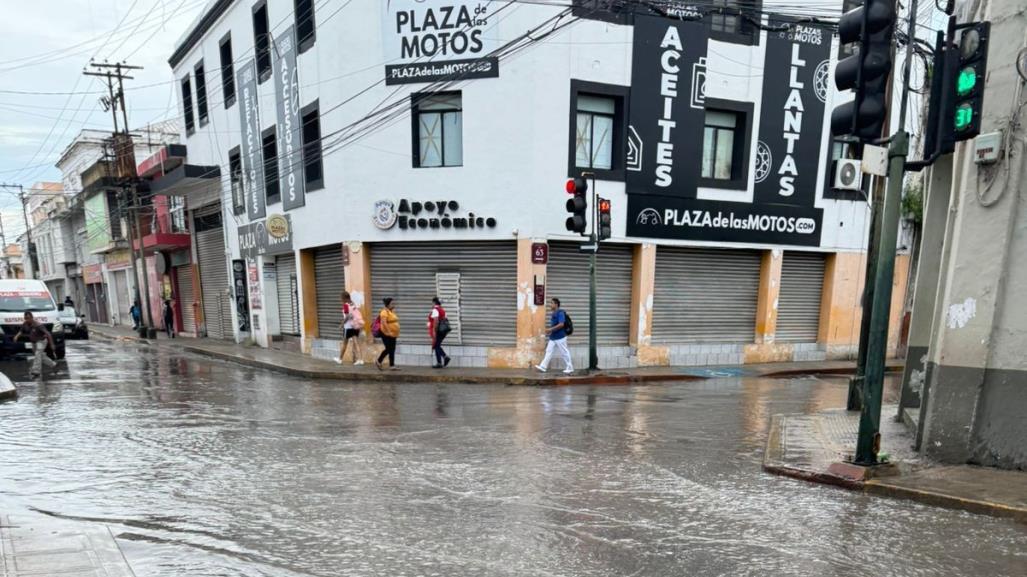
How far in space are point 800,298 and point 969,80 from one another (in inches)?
491

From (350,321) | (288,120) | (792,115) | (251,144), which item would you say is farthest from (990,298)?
(251,144)

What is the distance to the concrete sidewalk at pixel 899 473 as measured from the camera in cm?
478

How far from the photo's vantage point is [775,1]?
48.3 feet

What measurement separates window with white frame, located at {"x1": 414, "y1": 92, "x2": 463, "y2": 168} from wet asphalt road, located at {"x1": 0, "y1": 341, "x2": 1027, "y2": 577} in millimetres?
6859

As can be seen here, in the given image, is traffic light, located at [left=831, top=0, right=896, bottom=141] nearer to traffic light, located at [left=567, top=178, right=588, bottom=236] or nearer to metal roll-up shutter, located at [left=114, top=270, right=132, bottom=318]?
traffic light, located at [left=567, top=178, right=588, bottom=236]

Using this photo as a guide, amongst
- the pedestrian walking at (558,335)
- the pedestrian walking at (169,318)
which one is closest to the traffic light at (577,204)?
the pedestrian walking at (558,335)

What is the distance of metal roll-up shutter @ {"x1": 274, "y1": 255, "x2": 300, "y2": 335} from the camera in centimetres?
1797

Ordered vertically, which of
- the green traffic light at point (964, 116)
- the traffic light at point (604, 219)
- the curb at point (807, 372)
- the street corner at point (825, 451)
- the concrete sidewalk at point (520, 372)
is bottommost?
the curb at point (807, 372)

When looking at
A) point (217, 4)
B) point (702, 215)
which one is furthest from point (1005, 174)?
point (217, 4)

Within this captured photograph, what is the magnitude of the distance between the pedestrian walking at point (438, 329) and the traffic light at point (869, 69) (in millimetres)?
9581

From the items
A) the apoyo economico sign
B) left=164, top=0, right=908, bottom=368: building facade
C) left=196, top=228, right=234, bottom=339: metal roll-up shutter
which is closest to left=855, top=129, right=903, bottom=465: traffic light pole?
left=164, top=0, right=908, bottom=368: building facade

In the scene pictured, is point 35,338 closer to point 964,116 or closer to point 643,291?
point 643,291

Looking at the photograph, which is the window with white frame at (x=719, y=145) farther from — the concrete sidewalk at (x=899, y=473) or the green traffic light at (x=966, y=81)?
the green traffic light at (x=966, y=81)

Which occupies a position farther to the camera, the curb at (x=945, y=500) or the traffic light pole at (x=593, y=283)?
the traffic light pole at (x=593, y=283)
